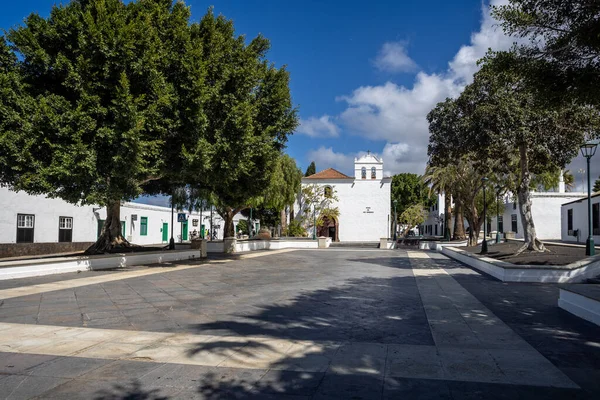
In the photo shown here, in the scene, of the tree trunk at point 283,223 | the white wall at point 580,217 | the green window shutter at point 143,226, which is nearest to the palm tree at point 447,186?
the white wall at point 580,217

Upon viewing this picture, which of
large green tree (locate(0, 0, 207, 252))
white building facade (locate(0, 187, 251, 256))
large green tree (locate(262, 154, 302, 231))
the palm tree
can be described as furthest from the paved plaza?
large green tree (locate(262, 154, 302, 231))

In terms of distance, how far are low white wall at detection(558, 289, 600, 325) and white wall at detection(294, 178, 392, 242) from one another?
139ft

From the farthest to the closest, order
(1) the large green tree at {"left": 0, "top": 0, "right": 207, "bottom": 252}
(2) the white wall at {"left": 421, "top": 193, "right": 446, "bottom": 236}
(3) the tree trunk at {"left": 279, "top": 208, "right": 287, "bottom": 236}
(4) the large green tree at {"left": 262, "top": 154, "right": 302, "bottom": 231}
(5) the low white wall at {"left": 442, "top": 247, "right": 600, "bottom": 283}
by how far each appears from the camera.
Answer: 1. (2) the white wall at {"left": 421, "top": 193, "right": 446, "bottom": 236}
2. (3) the tree trunk at {"left": 279, "top": 208, "right": 287, "bottom": 236}
3. (4) the large green tree at {"left": 262, "top": 154, "right": 302, "bottom": 231}
4. (1) the large green tree at {"left": 0, "top": 0, "right": 207, "bottom": 252}
5. (5) the low white wall at {"left": 442, "top": 247, "right": 600, "bottom": 283}

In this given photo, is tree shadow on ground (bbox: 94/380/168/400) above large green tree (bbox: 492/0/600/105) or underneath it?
underneath

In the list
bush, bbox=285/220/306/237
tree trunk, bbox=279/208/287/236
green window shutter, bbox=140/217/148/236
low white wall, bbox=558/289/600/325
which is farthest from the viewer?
bush, bbox=285/220/306/237

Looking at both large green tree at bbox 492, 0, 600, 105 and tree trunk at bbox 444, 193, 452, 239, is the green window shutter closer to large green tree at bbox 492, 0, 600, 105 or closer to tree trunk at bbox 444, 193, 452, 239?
tree trunk at bbox 444, 193, 452, 239

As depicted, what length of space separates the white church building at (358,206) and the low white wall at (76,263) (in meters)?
31.9

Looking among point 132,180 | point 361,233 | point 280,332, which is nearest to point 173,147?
point 132,180

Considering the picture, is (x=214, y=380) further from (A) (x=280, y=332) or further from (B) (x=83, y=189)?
(B) (x=83, y=189)

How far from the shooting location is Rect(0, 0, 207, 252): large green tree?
1266 centimetres

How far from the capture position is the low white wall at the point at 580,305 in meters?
6.85

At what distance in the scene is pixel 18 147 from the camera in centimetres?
1270

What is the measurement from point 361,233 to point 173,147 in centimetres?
3727

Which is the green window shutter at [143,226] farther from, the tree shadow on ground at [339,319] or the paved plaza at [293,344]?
the tree shadow on ground at [339,319]
